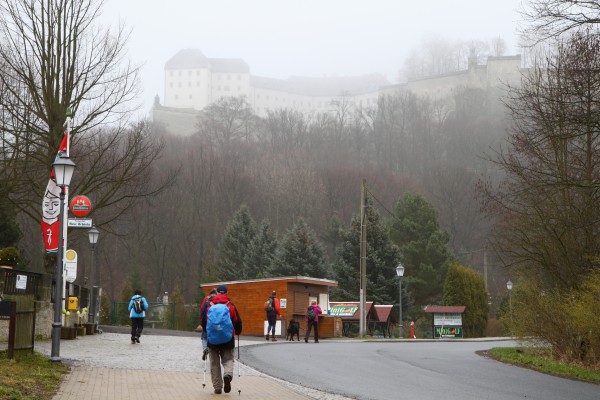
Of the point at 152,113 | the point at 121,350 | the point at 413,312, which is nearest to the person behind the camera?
the point at 121,350

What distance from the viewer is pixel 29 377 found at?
40.4 ft

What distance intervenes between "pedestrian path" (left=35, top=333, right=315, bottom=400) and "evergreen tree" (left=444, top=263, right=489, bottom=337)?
115 ft

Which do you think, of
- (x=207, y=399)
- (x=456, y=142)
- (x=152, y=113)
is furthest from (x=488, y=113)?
(x=207, y=399)

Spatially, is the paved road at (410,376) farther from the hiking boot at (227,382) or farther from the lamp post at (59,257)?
the lamp post at (59,257)

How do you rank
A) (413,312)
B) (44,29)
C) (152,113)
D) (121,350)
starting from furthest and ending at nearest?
(152,113) → (413,312) → (44,29) → (121,350)

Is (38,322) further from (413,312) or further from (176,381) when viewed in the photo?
(413,312)

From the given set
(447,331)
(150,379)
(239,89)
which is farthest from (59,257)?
(239,89)

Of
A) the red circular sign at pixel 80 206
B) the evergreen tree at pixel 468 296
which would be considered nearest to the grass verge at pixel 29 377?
the red circular sign at pixel 80 206

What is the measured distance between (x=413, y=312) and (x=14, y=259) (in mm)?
40535

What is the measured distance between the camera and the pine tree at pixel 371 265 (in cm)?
5253

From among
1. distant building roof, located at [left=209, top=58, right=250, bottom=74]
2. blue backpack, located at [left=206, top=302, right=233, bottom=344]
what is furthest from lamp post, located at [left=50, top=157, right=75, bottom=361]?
distant building roof, located at [left=209, top=58, right=250, bottom=74]

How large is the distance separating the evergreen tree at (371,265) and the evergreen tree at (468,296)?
352cm

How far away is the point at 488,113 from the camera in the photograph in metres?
112

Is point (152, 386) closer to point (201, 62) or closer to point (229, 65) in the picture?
point (201, 62)
